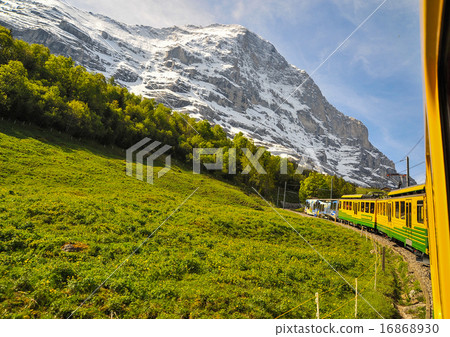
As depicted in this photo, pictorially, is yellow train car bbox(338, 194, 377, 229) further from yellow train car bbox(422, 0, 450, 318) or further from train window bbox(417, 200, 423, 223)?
yellow train car bbox(422, 0, 450, 318)

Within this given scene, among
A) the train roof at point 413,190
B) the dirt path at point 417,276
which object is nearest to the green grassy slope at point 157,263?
the dirt path at point 417,276

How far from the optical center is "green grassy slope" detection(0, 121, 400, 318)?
323 inches

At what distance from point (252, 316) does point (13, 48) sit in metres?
70.6

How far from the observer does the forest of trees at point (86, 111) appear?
43.8 metres

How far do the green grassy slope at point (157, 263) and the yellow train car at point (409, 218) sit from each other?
2300 mm

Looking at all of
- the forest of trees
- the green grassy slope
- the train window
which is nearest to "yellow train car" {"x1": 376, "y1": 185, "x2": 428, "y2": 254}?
the train window

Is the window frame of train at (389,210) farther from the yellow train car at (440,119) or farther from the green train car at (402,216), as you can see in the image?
the yellow train car at (440,119)

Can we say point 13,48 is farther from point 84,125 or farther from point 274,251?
point 274,251

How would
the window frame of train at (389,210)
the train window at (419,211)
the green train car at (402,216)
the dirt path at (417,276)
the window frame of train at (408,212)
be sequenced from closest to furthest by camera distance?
the dirt path at (417,276)
the train window at (419,211)
the green train car at (402,216)
the window frame of train at (408,212)
the window frame of train at (389,210)

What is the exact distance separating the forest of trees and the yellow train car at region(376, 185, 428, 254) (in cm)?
4172

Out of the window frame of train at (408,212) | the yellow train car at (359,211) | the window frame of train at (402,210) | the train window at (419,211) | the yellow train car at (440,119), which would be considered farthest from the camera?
the yellow train car at (359,211)

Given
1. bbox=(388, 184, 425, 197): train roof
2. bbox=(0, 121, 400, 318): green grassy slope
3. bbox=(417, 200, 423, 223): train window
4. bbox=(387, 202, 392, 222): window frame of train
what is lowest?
bbox=(0, 121, 400, 318): green grassy slope

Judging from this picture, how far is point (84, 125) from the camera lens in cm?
5109

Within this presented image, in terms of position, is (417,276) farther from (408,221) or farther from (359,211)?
(359,211)
